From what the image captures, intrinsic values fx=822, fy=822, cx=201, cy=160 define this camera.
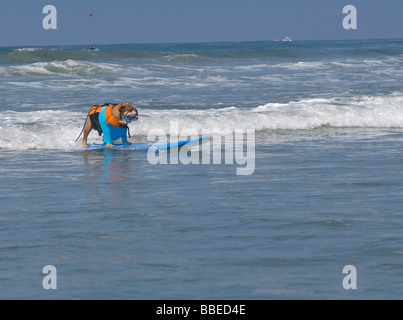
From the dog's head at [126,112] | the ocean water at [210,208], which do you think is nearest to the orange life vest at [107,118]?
the dog's head at [126,112]

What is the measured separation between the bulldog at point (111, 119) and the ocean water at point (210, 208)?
14.7 inches

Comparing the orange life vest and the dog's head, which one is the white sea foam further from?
the dog's head

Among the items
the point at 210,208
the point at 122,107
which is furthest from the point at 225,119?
the point at 210,208

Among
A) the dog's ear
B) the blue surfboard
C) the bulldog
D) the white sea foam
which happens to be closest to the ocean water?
the white sea foam

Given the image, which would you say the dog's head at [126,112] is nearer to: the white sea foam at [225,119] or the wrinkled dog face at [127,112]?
the wrinkled dog face at [127,112]

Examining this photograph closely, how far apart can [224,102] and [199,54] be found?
25304 mm

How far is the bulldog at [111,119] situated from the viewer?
40.8 ft

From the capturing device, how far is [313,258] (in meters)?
6.19

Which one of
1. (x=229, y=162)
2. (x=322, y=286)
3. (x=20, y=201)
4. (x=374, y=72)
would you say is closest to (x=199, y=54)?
(x=374, y=72)

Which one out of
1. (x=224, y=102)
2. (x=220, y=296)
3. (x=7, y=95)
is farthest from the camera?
(x=7, y=95)

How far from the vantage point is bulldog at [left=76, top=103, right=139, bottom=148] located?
490 inches

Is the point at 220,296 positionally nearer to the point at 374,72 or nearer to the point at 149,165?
the point at 149,165

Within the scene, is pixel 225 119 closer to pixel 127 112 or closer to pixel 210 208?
pixel 127 112
